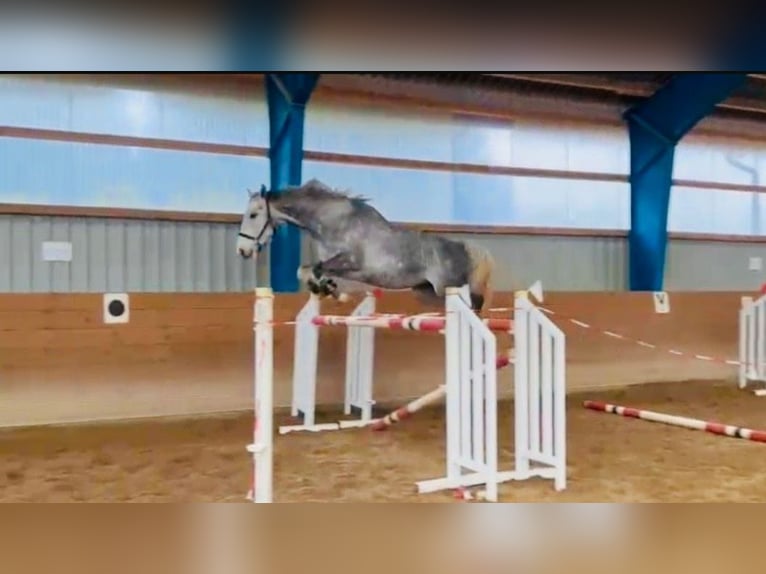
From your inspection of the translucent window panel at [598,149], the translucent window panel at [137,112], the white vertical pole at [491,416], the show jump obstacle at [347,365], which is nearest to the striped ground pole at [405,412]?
the show jump obstacle at [347,365]

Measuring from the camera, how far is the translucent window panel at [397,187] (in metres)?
1.74

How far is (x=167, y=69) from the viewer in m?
0.92

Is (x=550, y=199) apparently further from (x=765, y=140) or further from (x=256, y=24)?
(x=256, y=24)

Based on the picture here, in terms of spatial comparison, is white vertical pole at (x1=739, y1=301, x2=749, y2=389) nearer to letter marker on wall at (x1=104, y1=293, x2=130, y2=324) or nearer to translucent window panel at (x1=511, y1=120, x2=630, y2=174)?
translucent window panel at (x1=511, y1=120, x2=630, y2=174)

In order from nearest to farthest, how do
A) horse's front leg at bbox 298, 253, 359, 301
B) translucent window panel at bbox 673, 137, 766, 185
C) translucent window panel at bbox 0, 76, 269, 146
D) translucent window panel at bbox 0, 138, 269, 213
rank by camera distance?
translucent window panel at bbox 0, 76, 269, 146
translucent window panel at bbox 0, 138, 269, 213
horse's front leg at bbox 298, 253, 359, 301
translucent window panel at bbox 673, 137, 766, 185

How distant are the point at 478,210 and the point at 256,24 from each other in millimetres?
1145

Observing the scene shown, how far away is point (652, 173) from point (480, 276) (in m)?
0.56

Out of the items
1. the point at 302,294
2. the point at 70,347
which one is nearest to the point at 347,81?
the point at 302,294

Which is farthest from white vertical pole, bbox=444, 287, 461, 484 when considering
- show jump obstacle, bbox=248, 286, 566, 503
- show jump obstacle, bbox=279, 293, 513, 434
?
show jump obstacle, bbox=279, 293, 513, 434

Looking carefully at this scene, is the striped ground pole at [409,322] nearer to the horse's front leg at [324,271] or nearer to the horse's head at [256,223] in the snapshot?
the horse's front leg at [324,271]

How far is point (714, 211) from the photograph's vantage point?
1.98 m

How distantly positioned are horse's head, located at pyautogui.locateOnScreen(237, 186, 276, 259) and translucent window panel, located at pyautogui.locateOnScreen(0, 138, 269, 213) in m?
0.02

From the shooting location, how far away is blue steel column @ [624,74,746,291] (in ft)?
5.73

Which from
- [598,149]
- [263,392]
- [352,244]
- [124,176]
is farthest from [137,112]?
[598,149]
